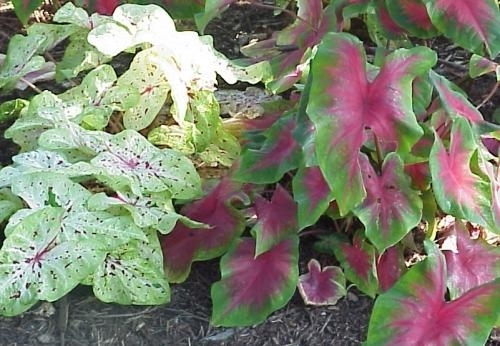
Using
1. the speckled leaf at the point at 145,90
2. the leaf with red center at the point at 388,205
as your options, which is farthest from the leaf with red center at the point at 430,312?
the speckled leaf at the point at 145,90

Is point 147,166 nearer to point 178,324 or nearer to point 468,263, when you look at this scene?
point 178,324

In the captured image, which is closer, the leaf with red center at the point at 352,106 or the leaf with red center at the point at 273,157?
the leaf with red center at the point at 352,106

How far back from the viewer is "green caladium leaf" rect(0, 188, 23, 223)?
5.71 ft

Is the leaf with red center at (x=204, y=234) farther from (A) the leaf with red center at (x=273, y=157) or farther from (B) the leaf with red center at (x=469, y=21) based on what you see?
(B) the leaf with red center at (x=469, y=21)

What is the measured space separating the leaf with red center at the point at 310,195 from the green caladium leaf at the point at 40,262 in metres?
0.35

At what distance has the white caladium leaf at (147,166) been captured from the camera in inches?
68.2

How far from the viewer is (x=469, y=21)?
69.8 inches

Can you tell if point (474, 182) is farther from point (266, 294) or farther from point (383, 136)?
point (266, 294)

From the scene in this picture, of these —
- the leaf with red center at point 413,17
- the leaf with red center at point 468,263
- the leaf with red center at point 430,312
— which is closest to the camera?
the leaf with red center at point 430,312

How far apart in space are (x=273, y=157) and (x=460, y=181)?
1.14ft

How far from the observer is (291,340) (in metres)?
1.72

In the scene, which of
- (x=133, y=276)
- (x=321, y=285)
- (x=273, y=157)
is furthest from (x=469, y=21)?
(x=133, y=276)

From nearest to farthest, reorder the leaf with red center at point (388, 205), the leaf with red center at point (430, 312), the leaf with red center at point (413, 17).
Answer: the leaf with red center at point (430, 312)
the leaf with red center at point (388, 205)
the leaf with red center at point (413, 17)

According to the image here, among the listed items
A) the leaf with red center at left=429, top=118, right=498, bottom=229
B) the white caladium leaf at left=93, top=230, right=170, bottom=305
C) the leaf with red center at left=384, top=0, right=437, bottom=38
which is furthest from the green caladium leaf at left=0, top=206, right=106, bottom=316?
the leaf with red center at left=384, top=0, right=437, bottom=38
